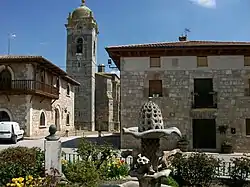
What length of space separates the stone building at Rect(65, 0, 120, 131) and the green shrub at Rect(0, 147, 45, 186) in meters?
32.0

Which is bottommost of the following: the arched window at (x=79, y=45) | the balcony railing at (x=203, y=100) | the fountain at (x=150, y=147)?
the fountain at (x=150, y=147)

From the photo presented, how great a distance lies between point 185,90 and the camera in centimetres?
1886

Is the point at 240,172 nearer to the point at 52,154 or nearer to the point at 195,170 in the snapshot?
the point at 195,170

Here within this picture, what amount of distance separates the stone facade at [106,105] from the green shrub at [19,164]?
111ft

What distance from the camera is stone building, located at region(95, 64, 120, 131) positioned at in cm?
4347

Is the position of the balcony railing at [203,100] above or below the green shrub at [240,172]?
above

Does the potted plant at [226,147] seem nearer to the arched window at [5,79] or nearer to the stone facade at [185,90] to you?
the stone facade at [185,90]

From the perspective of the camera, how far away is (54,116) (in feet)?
101

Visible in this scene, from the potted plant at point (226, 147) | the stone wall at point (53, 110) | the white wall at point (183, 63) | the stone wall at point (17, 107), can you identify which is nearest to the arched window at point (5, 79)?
the stone wall at point (17, 107)

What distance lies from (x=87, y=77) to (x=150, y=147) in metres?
37.1

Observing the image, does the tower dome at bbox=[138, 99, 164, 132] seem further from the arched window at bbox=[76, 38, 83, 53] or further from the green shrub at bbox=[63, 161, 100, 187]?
the arched window at bbox=[76, 38, 83, 53]

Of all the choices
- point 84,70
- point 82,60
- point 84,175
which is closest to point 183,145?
point 84,175

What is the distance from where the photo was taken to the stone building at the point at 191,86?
18.6m

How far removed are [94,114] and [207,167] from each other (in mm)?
34949
